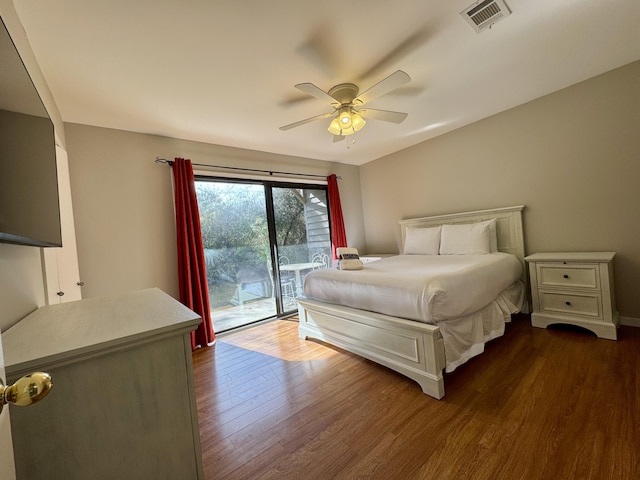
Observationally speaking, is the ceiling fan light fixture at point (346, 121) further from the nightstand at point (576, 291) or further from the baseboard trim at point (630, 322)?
the baseboard trim at point (630, 322)

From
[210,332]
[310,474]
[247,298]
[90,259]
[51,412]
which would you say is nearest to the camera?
[51,412]

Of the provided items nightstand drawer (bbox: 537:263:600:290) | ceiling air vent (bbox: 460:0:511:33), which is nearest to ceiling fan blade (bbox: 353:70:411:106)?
ceiling air vent (bbox: 460:0:511:33)

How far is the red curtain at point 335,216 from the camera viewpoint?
415 centimetres

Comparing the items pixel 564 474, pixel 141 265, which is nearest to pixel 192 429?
pixel 564 474

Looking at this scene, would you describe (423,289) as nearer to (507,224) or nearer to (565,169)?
(507,224)

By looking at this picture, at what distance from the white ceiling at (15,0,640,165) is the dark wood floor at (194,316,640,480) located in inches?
89.9

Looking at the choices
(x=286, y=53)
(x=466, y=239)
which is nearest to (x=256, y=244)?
(x=286, y=53)

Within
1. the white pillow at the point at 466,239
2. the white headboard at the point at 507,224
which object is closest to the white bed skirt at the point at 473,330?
the white pillow at the point at 466,239

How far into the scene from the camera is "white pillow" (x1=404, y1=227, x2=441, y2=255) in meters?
3.30

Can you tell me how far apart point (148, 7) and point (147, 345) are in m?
1.63

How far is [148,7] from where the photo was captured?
4.34 ft

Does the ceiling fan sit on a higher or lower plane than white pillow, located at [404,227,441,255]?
higher

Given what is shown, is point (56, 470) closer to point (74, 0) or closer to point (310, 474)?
point (310, 474)

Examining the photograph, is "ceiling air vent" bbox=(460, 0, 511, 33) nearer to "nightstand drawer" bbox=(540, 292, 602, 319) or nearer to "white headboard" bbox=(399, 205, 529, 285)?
"white headboard" bbox=(399, 205, 529, 285)
